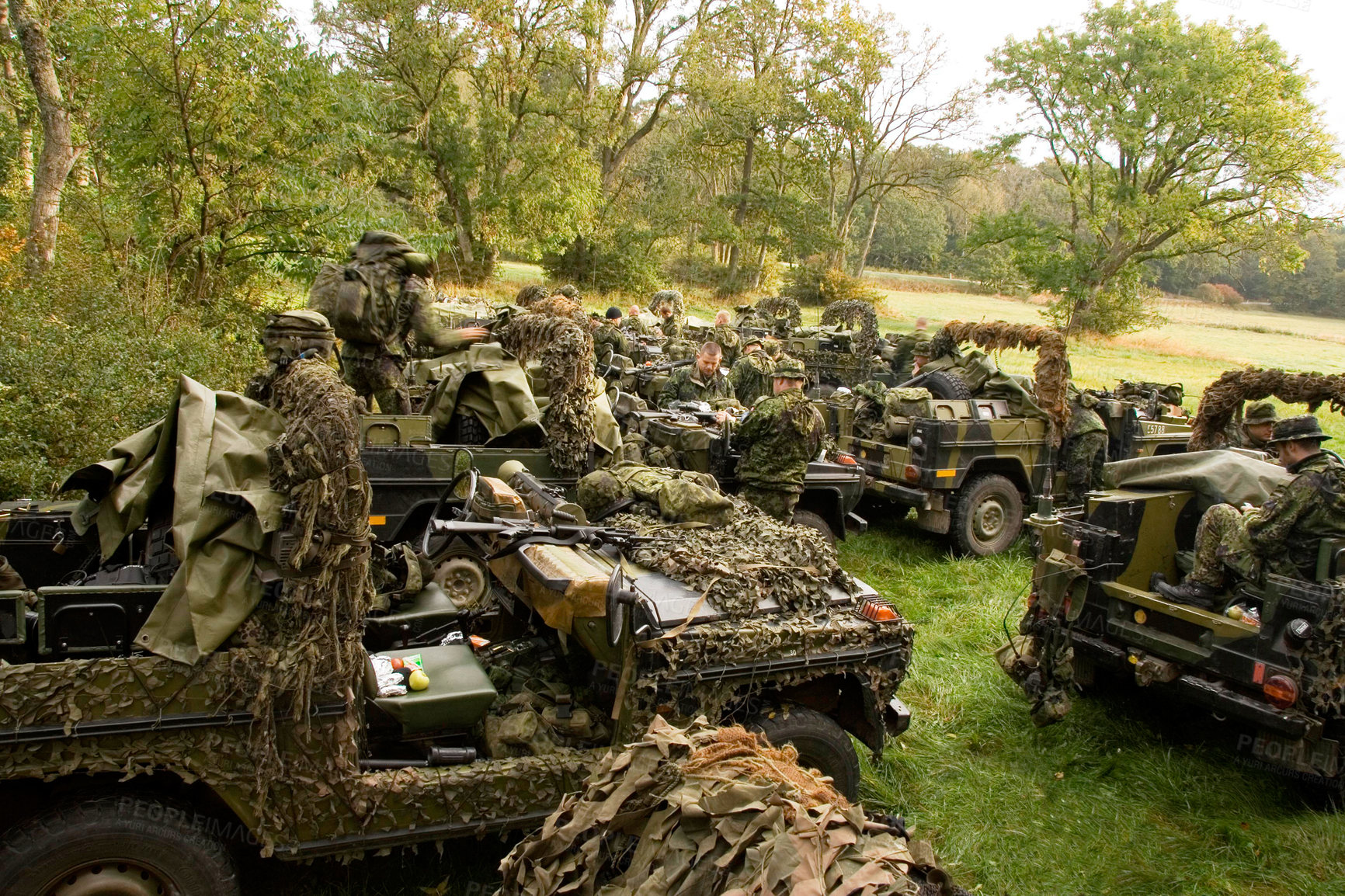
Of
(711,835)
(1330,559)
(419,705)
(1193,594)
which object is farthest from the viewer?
(1193,594)

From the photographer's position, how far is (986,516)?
34.7ft

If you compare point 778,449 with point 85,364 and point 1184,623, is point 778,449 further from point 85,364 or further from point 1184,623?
point 85,364

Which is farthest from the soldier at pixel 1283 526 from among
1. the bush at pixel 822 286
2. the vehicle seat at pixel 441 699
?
the bush at pixel 822 286

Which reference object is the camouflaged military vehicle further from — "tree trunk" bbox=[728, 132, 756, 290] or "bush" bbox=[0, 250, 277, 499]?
"tree trunk" bbox=[728, 132, 756, 290]

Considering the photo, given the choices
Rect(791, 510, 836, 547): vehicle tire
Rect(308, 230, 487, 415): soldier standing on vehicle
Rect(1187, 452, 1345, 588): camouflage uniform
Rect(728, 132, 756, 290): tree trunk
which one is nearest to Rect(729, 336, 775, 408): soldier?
Rect(791, 510, 836, 547): vehicle tire

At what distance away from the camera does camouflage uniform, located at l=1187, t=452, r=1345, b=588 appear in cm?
559

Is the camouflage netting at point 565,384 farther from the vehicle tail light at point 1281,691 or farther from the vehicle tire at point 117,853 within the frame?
the vehicle tail light at point 1281,691

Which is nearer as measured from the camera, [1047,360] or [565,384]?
[565,384]

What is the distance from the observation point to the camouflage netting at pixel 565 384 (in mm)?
6988

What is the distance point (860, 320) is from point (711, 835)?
1495 centimetres

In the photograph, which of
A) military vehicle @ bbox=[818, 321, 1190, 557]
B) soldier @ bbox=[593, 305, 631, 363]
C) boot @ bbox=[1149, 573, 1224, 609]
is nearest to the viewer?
boot @ bbox=[1149, 573, 1224, 609]

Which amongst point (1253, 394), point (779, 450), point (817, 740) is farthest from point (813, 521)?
point (817, 740)

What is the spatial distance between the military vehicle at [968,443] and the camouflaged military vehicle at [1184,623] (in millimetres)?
3026

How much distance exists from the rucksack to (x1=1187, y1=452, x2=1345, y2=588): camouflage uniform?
5991 mm
